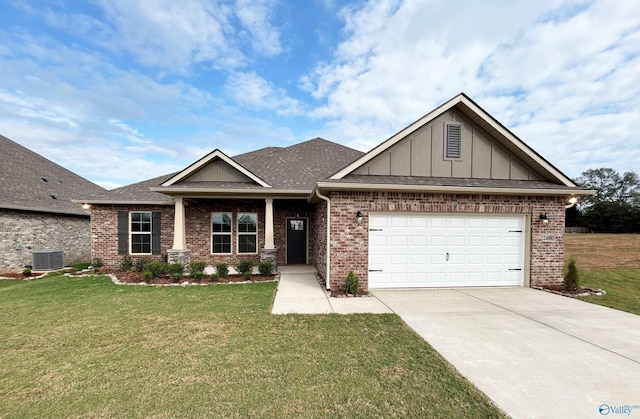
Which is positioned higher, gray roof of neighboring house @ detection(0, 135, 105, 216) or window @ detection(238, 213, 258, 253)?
gray roof of neighboring house @ detection(0, 135, 105, 216)

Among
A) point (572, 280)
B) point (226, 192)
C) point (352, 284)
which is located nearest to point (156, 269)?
point (226, 192)

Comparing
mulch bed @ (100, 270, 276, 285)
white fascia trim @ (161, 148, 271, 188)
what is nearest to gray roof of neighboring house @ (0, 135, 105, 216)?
mulch bed @ (100, 270, 276, 285)

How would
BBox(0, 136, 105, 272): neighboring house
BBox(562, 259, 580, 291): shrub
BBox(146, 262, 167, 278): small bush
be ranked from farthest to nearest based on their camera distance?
BBox(0, 136, 105, 272): neighboring house, BBox(146, 262, 167, 278): small bush, BBox(562, 259, 580, 291): shrub

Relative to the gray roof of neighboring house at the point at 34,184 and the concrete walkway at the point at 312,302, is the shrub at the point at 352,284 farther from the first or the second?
the gray roof of neighboring house at the point at 34,184

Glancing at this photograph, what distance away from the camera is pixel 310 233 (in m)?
11.2

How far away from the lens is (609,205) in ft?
154

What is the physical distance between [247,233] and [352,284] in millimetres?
5656

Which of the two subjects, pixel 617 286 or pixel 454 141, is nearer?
pixel 454 141

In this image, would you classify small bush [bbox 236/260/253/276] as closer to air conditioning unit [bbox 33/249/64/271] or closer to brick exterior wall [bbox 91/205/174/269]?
brick exterior wall [bbox 91/205/174/269]

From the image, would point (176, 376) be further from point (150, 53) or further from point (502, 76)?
point (502, 76)

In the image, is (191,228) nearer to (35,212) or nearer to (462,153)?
(35,212)

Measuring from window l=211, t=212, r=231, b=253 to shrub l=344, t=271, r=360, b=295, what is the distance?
19.4ft

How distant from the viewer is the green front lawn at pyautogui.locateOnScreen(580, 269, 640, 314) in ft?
20.5

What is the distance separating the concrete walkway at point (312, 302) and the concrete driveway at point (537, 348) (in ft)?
1.70
